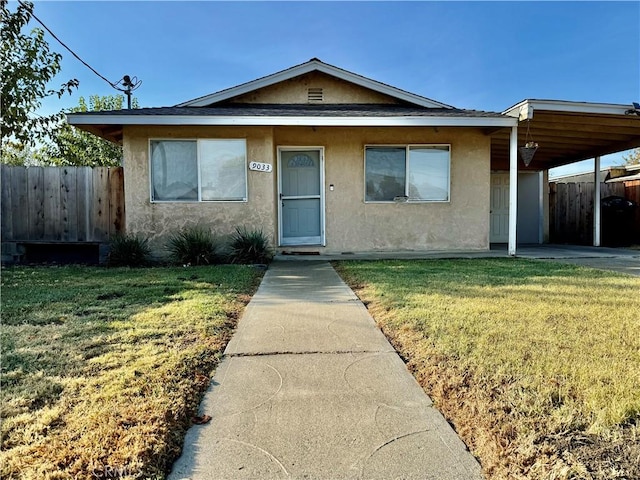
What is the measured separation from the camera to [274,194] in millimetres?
8359

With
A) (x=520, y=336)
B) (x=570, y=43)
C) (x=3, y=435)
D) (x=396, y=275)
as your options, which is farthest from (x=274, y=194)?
(x=570, y=43)

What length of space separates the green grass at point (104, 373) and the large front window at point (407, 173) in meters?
4.76

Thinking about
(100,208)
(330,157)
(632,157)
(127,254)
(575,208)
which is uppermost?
(632,157)

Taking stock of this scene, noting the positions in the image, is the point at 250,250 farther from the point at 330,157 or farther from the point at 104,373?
the point at 104,373

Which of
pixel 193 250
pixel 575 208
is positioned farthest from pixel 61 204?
pixel 575 208

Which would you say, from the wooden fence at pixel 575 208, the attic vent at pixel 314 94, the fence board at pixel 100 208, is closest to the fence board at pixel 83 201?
the fence board at pixel 100 208

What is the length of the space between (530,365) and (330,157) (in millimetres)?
6798

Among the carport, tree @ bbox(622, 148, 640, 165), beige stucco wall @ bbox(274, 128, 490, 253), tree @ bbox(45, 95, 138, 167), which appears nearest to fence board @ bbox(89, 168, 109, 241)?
beige stucco wall @ bbox(274, 128, 490, 253)

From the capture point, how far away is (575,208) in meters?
13.5

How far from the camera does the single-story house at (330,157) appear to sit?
25.5ft

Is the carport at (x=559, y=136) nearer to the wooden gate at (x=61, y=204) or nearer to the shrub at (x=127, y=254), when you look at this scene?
the shrub at (x=127, y=254)

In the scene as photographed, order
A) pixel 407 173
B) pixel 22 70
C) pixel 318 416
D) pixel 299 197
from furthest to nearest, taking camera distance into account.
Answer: pixel 299 197 → pixel 407 173 → pixel 22 70 → pixel 318 416

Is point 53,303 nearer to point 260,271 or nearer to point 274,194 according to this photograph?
point 260,271

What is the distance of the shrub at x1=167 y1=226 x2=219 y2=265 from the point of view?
24.6 feet
